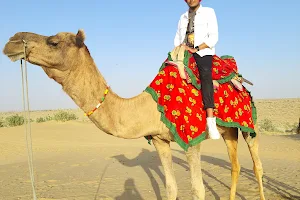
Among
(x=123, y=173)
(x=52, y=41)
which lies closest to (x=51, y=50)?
(x=52, y=41)

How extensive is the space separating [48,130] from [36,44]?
17459mm

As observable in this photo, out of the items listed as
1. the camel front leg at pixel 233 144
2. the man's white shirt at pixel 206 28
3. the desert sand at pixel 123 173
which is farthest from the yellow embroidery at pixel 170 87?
the desert sand at pixel 123 173

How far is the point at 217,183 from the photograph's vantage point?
7852 millimetres

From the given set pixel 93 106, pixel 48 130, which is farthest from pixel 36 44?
pixel 48 130

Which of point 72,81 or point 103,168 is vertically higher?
point 72,81

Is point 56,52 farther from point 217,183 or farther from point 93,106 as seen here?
point 217,183

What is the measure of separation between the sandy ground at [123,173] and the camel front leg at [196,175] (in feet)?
9.69

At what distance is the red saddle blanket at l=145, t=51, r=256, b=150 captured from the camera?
372 cm

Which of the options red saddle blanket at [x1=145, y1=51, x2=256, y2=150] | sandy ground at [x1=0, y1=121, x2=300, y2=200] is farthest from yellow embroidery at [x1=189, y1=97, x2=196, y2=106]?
sandy ground at [x1=0, y1=121, x2=300, y2=200]

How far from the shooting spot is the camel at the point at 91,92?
312 cm

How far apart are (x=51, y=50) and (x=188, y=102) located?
1.64 m

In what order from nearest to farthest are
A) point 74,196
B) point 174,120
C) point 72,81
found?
point 72,81 → point 174,120 → point 74,196

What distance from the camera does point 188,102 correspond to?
3.82 m

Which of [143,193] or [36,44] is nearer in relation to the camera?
[36,44]
